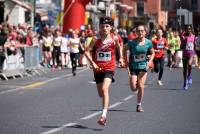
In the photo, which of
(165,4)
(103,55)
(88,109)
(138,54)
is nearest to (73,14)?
(138,54)

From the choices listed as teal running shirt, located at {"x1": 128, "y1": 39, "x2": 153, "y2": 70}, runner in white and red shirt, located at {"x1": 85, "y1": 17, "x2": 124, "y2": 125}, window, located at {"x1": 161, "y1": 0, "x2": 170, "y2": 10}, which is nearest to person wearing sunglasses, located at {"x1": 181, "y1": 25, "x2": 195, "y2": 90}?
teal running shirt, located at {"x1": 128, "y1": 39, "x2": 153, "y2": 70}

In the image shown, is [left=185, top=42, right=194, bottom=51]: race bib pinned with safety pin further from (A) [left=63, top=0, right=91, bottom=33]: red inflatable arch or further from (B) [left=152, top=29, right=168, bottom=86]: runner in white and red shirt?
(A) [left=63, top=0, right=91, bottom=33]: red inflatable arch

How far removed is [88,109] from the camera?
1595cm

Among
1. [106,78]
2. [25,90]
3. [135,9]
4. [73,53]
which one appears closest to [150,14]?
[135,9]

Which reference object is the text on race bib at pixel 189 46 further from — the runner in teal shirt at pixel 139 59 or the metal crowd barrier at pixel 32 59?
the metal crowd barrier at pixel 32 59

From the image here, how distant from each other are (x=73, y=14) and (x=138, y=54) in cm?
2888

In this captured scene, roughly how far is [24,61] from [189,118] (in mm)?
14330

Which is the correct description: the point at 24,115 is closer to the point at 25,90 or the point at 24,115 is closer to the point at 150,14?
the point at 25,90

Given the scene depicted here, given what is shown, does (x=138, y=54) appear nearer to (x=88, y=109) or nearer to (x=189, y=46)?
(x=88, y=109)

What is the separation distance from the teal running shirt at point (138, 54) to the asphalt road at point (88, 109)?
904 millimetres

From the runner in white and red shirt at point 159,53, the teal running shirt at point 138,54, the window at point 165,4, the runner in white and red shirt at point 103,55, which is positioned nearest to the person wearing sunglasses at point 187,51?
the runner in white and red shirt at point 159,53

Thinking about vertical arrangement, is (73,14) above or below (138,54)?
above

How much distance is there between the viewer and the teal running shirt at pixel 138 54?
52.4ft

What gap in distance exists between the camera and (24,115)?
14781mm
